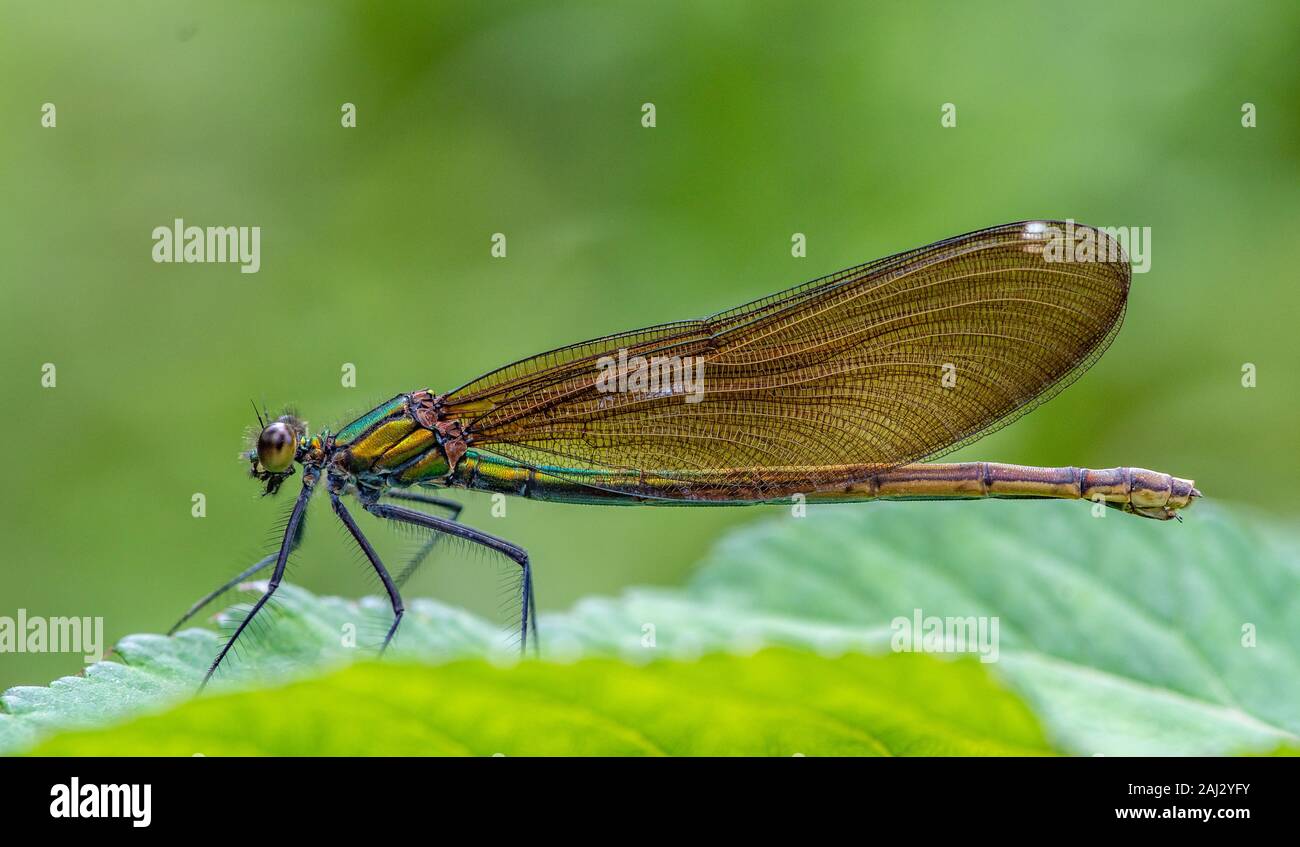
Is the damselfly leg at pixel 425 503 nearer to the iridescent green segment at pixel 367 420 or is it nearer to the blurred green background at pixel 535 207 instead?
the iridescent green segment at pixel 367 420

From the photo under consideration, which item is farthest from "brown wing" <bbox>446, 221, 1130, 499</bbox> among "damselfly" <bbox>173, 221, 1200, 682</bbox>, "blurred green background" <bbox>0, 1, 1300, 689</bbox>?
"blurred green background" <bbox>0, 1, 1300, 689</bbox>

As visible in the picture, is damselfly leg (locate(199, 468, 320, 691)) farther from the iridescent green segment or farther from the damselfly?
the iridescent green segment

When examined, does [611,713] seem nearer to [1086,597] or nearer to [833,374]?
[1086,597]

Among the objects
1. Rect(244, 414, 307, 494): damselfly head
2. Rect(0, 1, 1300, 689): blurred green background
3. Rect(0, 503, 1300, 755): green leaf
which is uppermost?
Rect(0, 1, 1300, 689): blurred green background

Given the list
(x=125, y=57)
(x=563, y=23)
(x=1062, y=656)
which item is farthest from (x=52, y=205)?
(x=1062, y=656)

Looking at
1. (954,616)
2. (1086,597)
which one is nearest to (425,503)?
(954,616)

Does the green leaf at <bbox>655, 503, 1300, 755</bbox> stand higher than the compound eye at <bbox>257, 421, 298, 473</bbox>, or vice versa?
the compound eye at <bbox>257, 421, 298, 473</bbox>
